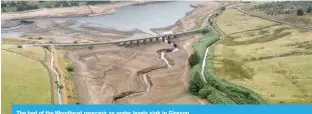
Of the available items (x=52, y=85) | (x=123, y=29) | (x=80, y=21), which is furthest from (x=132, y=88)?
(x=80, y=21)

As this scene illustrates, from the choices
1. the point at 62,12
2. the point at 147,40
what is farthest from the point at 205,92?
the point at 62,12

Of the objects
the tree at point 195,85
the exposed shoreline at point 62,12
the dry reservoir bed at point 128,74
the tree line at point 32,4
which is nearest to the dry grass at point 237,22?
the dry reservoir bed at point 128,74

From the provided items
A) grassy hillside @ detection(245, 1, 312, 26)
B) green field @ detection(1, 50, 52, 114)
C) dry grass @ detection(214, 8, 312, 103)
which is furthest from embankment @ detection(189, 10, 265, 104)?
grassy hillside @ detection(245, 1, 312, 26)

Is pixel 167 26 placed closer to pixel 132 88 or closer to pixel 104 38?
pixel 104 38

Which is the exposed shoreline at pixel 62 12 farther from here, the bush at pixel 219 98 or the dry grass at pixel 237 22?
the bush at pixel 219 98

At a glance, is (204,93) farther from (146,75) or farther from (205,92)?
(146,75)
